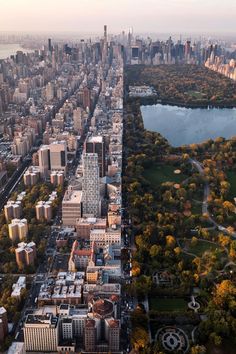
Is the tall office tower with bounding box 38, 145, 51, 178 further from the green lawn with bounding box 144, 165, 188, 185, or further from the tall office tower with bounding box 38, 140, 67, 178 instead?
the green lawn with bounding box 144, 165, 188, 185

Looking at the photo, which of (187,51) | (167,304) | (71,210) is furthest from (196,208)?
(187,51)

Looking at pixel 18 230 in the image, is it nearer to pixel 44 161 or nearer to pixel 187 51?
pixel 44 161

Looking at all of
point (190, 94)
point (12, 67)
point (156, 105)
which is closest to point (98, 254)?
point (156, 105)

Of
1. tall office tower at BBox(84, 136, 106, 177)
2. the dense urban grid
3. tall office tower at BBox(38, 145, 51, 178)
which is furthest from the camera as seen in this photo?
tall office tower at BBox(38, 145, 51, 178)

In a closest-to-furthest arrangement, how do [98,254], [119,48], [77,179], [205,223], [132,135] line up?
[98,254]
[205,223]
[77,179]
[132,135]
[119,48]

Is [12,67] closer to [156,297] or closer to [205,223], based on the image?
[205,223]

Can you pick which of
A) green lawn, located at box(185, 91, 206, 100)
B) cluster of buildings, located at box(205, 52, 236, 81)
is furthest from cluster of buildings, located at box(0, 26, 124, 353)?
cluster of buildings, located at box(205, 52, 236, 81)

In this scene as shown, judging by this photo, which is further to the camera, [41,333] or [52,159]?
[52,159]
